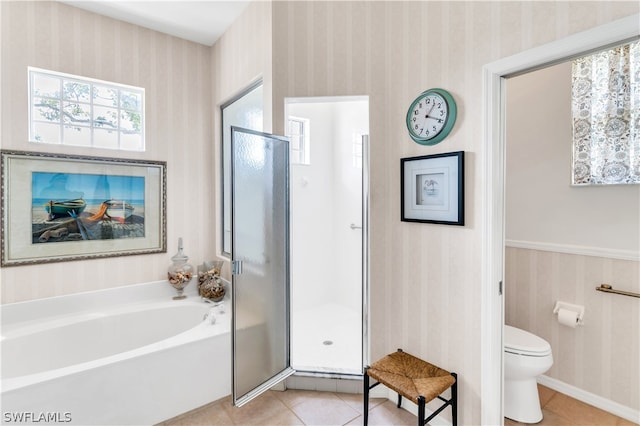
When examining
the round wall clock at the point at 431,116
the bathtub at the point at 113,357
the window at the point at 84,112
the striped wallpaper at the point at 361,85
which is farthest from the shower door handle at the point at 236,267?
the window at the point at 84,112

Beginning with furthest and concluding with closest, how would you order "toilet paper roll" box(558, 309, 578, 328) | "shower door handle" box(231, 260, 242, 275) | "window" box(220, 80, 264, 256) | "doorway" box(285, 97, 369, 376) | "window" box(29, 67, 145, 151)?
1. "doorway" box(285, 97, 369, 376)
2. "window" box(220, 80, 264, 256)
3. "window" box(29, 67, 145, 151)
4. "toilet paper roll" box(558, 309, 578, 328)
5. "shower door handle" box(231, 260, 242, 275)

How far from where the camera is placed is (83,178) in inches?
103

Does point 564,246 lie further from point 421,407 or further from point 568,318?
point 421,407

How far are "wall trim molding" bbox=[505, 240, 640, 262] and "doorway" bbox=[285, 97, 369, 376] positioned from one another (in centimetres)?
156

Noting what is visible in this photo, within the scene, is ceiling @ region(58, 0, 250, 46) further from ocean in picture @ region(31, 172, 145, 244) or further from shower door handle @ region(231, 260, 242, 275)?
shower door handle @ region(231, 260, 242, 275)

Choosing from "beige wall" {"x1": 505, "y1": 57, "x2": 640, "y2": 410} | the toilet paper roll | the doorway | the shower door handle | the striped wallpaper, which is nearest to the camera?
the striped wallpaper

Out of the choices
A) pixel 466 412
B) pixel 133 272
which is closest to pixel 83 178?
pixel 133 272

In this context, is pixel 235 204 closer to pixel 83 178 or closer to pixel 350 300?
pixel 83 178

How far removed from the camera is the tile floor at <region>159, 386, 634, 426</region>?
6.30ft

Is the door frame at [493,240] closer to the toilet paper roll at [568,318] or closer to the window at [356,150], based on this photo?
the toilet paper roll at [568,318]

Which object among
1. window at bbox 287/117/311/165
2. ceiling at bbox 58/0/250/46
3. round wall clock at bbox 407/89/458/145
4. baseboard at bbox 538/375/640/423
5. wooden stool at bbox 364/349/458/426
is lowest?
baseboard at bbox 538/375/640/423

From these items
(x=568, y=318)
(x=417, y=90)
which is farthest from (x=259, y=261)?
(x=568, y=318)

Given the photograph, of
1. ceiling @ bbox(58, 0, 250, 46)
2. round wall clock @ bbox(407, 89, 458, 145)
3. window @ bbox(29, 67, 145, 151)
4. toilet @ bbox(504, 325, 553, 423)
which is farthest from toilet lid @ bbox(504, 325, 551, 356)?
window @ bbox(29, 67, 145, 151)

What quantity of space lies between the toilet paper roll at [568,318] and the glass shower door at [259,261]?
1.88 metres
